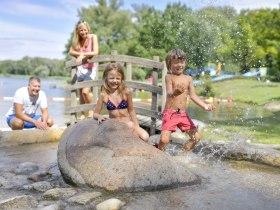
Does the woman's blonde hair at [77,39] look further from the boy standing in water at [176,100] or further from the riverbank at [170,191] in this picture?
the riverbank at [170,191]

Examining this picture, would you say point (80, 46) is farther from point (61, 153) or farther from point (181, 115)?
point (61, 153)

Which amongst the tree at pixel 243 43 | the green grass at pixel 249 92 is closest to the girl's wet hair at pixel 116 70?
the green grass at pixel 249 92

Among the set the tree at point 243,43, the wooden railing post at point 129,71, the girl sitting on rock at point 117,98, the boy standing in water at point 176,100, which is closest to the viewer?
the girl sitting on rock at point 117,98

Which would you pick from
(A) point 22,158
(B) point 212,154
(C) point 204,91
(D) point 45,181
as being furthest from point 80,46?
(C) point 204,91

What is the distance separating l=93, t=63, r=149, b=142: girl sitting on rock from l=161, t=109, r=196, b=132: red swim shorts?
1.75 ft

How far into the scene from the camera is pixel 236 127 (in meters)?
10.9

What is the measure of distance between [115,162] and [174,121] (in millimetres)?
1764

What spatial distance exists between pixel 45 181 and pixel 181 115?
223cm

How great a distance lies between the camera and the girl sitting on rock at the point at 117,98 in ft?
18.0

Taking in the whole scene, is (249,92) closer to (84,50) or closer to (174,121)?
(84,50)

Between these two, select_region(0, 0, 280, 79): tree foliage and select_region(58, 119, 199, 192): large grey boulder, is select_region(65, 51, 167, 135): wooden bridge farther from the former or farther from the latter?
select_region(0, 0, 280, 79): tree foliage

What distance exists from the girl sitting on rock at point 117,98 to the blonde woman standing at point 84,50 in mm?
2774

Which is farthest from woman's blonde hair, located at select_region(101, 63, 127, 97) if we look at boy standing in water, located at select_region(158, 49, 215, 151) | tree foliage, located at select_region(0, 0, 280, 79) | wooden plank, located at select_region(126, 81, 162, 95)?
tree foliage, located at select_region(0, 0, 280, 79)

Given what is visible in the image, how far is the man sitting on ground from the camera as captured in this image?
7.62m
